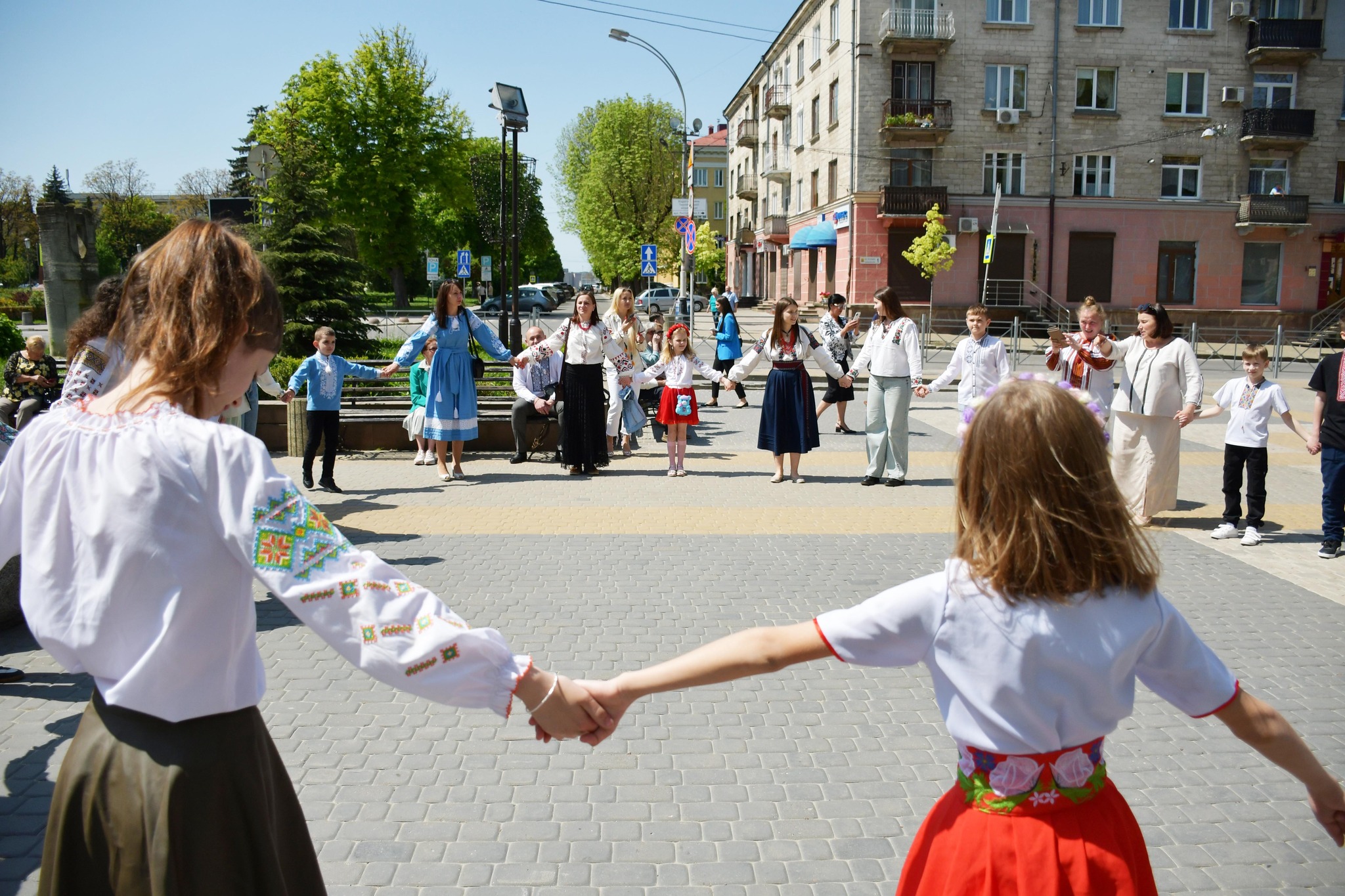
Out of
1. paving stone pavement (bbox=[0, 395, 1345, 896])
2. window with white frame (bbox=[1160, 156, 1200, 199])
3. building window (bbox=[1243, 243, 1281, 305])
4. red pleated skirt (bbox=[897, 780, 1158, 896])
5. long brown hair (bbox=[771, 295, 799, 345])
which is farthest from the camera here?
building window (bbox=[1243, 243, 1281, 305])

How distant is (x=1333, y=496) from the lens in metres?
8.10

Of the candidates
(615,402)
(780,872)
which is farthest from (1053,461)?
(615,402)

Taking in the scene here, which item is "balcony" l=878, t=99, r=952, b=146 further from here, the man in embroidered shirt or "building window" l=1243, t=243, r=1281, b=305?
the man in embroidered shirt

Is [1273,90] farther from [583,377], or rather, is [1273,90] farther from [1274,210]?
[583,377]

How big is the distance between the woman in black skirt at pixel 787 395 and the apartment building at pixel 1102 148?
30.1 m

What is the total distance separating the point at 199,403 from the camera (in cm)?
197

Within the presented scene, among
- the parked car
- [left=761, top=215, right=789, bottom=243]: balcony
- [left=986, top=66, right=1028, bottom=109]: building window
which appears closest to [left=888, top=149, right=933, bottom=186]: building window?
[left=986, top=66, right=1028, bottom=109]: building window

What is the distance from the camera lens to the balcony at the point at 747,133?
63.3m

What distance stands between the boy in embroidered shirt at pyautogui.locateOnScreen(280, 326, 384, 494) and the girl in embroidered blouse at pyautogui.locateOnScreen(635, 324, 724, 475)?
3.64 m

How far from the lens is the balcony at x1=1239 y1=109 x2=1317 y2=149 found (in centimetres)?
3956

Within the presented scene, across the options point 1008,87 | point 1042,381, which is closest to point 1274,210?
point 1008,87

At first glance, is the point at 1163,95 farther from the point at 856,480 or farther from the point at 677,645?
the point at 677,645

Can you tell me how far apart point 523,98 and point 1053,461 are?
60.6ft

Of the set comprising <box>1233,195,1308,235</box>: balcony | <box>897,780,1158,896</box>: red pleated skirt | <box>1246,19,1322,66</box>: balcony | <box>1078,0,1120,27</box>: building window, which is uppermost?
<box>1078,0,1120,27</box>: building window
